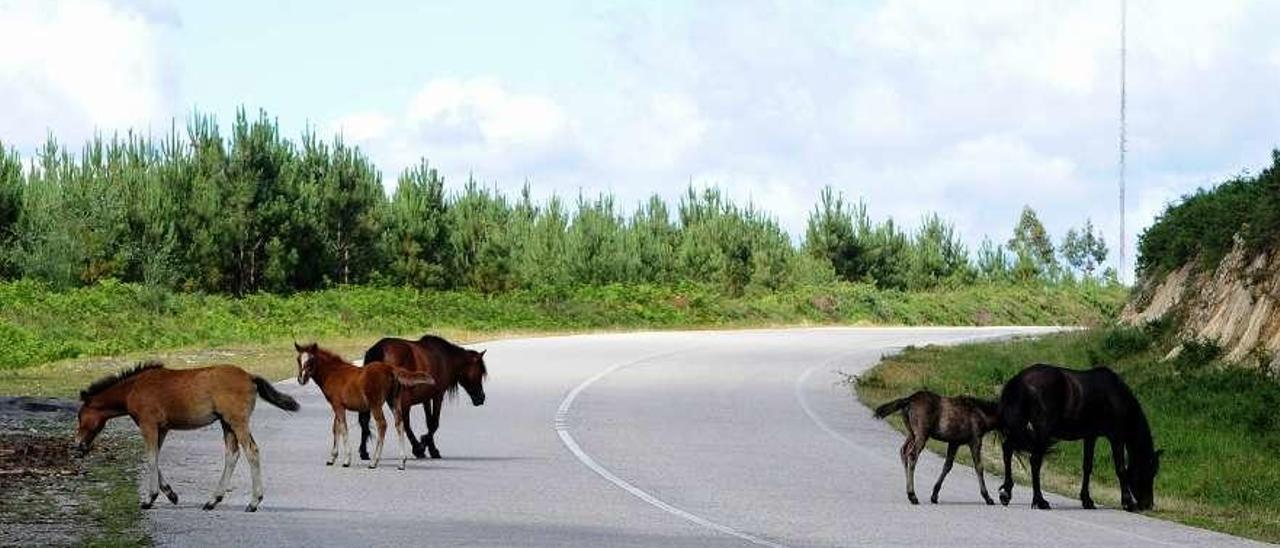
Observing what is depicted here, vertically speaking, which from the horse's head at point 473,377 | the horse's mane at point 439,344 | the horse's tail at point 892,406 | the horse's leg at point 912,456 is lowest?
the horse's leg at point 912,456

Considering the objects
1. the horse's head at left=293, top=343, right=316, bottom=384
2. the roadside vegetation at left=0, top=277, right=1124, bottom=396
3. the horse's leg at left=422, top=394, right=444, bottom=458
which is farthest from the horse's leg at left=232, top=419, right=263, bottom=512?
the roadside vegetation at left=0, top=277, right=1124, bottom=396

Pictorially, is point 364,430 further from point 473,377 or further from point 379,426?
point 473,377

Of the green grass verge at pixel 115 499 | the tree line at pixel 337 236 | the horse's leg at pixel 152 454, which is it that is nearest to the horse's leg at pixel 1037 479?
the horse's leg at pixel 152 454

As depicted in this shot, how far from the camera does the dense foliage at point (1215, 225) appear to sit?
129ft

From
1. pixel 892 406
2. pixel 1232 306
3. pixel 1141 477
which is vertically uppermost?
pixel 1232 306

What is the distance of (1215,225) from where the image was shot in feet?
148

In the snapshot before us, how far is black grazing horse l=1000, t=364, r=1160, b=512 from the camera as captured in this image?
17.2 m

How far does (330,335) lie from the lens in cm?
5581

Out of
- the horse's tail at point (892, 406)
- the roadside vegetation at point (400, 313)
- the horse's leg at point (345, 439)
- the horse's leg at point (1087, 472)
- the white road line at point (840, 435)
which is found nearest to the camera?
the white road line at point (840, 435)

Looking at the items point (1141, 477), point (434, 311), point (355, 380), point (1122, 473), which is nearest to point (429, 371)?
point (355, 380)

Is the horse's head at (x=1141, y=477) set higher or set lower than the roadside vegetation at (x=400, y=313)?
lower

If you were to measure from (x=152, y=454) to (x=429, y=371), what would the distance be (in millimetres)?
5701

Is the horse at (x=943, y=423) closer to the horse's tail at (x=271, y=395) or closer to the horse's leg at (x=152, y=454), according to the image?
the horse's tail at (x=271, y=395)

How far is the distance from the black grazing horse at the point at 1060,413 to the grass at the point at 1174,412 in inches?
35.3
